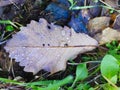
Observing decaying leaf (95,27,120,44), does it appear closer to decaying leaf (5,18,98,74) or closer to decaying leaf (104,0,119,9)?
decaying leaf (5,18,98,74)

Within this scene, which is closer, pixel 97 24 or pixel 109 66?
pixel 109 66

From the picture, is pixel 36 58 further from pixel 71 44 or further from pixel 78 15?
pixel 78 15

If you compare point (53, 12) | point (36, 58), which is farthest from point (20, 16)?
point (36, 58)

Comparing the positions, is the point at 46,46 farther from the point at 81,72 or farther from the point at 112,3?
the point at 112,3

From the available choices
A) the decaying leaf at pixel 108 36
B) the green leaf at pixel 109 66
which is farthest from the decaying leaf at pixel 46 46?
the green leaf at pixel 109 66

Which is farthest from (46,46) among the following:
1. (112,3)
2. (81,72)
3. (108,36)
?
(112,3)

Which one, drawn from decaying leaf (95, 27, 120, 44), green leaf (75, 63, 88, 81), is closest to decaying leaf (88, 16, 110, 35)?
decaying leaf (95, 27, 120, 44)
